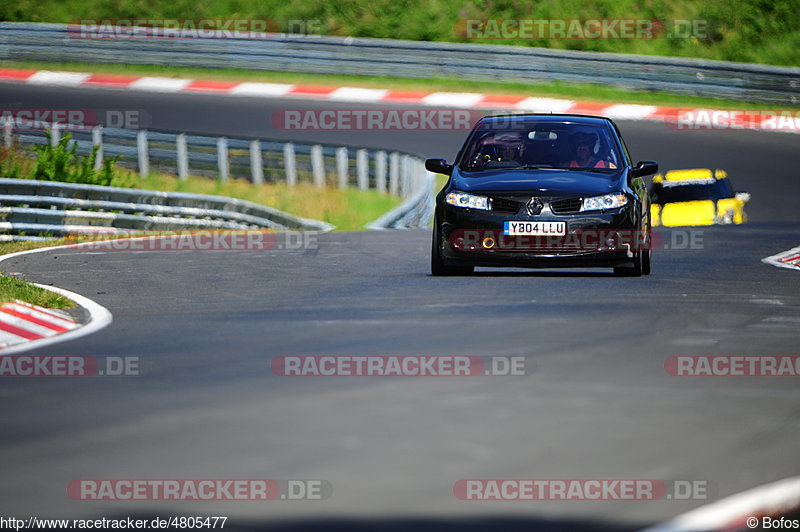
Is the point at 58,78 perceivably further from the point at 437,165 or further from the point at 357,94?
the point at 437,165

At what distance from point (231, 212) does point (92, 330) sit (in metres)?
13.2

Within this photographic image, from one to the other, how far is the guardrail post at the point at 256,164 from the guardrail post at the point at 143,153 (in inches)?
76.0

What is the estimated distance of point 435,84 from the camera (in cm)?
3569

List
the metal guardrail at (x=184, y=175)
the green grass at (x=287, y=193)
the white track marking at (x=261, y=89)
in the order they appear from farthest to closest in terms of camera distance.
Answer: the white track marking at (x=261, y=89), the green grass at (x=287, y=193), the metal guardrail at (x=184, y=175)

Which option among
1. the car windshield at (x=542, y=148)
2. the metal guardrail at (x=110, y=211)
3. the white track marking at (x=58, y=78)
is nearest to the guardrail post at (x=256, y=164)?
the metal guardrail at (x=110, y=211)

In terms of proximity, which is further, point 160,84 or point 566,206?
point 160,84

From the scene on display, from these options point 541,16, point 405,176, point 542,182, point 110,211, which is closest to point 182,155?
point 405,176

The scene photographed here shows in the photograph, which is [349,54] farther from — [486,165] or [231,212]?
[486,165]

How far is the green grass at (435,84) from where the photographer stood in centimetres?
3441

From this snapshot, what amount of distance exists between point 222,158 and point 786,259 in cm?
1365

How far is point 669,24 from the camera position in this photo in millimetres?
39781

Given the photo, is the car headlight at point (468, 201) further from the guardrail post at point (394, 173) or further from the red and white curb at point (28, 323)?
the guardrail post at point (394, 173)

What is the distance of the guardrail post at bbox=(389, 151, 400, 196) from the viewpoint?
91.0 ft

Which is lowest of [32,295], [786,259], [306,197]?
[306,197]
